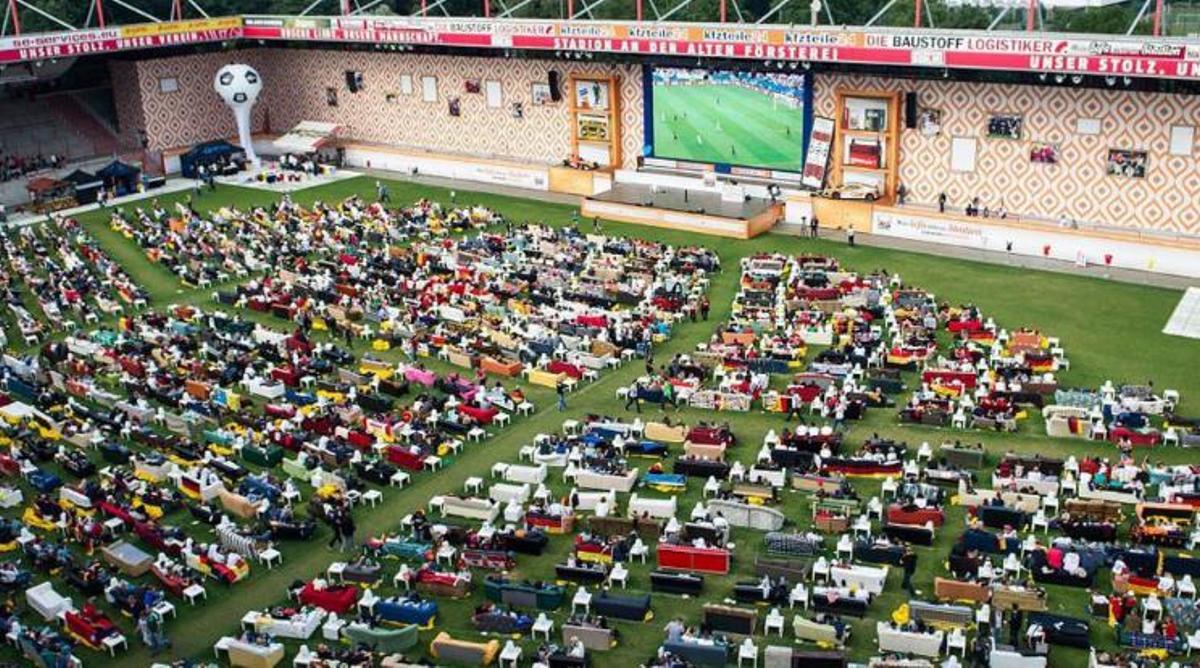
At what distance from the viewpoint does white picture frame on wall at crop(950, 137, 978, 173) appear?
1783 inches

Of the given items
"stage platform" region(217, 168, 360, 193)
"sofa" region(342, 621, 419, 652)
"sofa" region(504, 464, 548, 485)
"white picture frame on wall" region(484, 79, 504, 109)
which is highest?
"white picture frame on wall" region(484, 79, 504, 109)

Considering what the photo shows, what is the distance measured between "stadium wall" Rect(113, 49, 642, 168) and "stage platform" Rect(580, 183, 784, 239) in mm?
4137

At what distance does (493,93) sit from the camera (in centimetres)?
5775

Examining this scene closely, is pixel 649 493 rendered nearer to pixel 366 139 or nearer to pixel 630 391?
pixel 630 391

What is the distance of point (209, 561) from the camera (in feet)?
78.1

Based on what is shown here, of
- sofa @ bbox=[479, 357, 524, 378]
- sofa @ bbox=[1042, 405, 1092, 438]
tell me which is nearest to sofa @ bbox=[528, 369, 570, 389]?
sofa @ bbox=[479, 357, 524, 378]

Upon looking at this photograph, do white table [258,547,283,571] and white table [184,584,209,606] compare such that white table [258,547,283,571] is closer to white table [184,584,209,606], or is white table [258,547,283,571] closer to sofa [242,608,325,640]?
white table [184,584,209,606]

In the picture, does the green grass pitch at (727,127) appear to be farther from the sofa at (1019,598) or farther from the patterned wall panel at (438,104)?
the sofa at (1019,598)

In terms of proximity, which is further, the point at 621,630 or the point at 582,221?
the point at 582,221

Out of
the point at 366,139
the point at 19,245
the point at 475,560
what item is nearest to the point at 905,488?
the point at 475,560

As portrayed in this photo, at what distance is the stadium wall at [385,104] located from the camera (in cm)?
5606

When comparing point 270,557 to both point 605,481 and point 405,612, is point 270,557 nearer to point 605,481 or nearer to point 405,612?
point 405,612

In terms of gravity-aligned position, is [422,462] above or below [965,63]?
below

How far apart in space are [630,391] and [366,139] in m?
36.3
